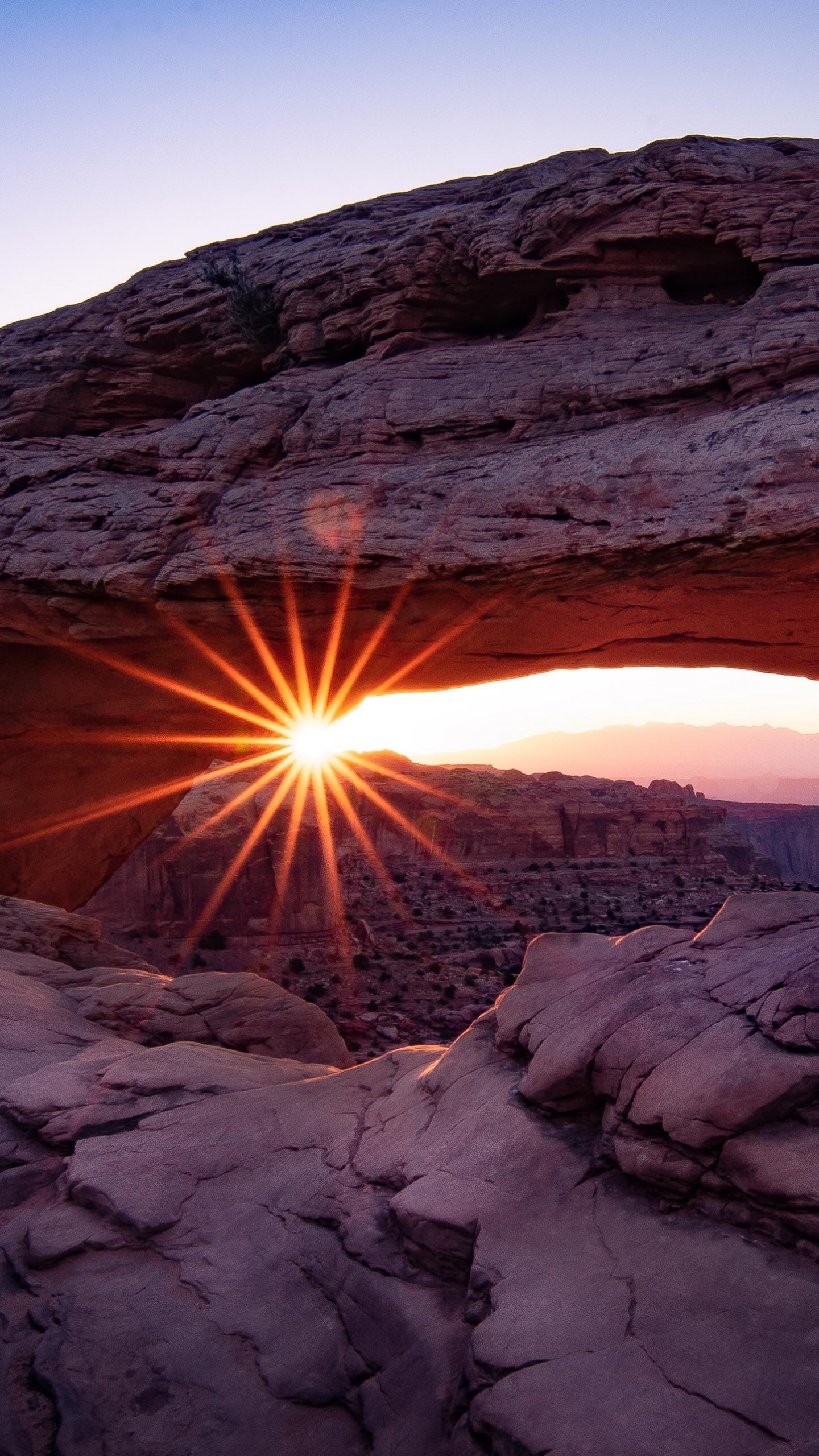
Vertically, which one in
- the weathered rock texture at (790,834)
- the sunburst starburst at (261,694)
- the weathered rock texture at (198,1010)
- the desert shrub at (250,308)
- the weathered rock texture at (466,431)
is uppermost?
the desert shrub at (250,308)

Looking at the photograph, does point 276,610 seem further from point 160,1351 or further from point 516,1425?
point 516,1425

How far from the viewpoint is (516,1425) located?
12.8ft

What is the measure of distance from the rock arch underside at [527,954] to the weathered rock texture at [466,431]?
5cm

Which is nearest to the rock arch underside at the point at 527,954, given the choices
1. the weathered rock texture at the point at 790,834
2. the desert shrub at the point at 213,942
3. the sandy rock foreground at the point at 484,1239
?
the sandy rock foreground at the point at 484,1239

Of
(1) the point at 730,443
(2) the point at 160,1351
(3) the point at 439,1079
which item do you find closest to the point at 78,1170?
(2) the point at 160,1351

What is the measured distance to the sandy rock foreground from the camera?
3.99 meters

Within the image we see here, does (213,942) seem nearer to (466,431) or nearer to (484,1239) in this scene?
(466,431)

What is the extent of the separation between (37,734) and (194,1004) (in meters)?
6.24

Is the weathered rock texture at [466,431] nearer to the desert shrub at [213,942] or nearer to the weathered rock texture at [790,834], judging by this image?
the desert shrub at [213,942]

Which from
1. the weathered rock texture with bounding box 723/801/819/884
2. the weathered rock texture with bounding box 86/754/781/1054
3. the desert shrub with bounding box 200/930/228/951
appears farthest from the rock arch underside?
the weathered rock texture with bounding box 723/801/819/884

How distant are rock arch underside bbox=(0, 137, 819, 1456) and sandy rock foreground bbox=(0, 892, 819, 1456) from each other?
2 centimetres

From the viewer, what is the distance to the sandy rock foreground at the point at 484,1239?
399cm

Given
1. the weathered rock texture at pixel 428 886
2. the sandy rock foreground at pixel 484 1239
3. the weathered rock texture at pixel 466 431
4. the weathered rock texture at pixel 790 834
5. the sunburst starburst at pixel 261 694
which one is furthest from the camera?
the weathered rock texture at pixel 790 834

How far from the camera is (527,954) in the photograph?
7480 mm
